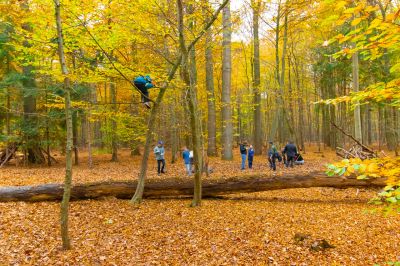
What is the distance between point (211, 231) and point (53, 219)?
3.95m

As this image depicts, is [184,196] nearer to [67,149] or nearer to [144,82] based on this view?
[144,82]

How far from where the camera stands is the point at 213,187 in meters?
8.70

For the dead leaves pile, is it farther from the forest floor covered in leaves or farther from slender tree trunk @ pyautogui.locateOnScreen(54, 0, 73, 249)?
slender tree trunk @ pyautogui.locateOnScreen(54, 0, 73, 249)

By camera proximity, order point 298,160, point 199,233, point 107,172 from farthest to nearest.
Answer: point 298,160 < point 107,172 < point 199,233

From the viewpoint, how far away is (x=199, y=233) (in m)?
6.09

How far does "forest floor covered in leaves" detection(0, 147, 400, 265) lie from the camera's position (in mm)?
4992

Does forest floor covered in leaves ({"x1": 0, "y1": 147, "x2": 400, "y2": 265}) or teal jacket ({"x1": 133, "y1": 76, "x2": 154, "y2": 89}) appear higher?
teal jacket ({"x1": 133, "y1": 76, "x2": 154, "y2": 89})

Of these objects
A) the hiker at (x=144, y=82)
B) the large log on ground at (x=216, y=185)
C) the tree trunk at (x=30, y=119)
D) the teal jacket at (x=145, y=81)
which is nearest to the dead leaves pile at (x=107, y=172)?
the large log on ground at (x=216, y=185)

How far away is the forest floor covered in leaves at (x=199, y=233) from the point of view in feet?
16.4

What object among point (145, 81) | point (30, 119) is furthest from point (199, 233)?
point (30, 119)

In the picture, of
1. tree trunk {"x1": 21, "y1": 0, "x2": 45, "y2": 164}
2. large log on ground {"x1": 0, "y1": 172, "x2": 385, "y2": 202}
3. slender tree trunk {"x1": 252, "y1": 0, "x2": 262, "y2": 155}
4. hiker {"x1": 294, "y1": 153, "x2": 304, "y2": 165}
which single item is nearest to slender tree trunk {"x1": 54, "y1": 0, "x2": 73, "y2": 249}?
large log on ground {"x1": 0, "y1": 172, "x2": 385, "y2": 202}

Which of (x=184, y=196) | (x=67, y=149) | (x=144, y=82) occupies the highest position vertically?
(x=144, y=82)

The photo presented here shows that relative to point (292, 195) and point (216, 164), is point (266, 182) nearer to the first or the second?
point (292, 195)

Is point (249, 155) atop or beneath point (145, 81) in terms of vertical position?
beneath
